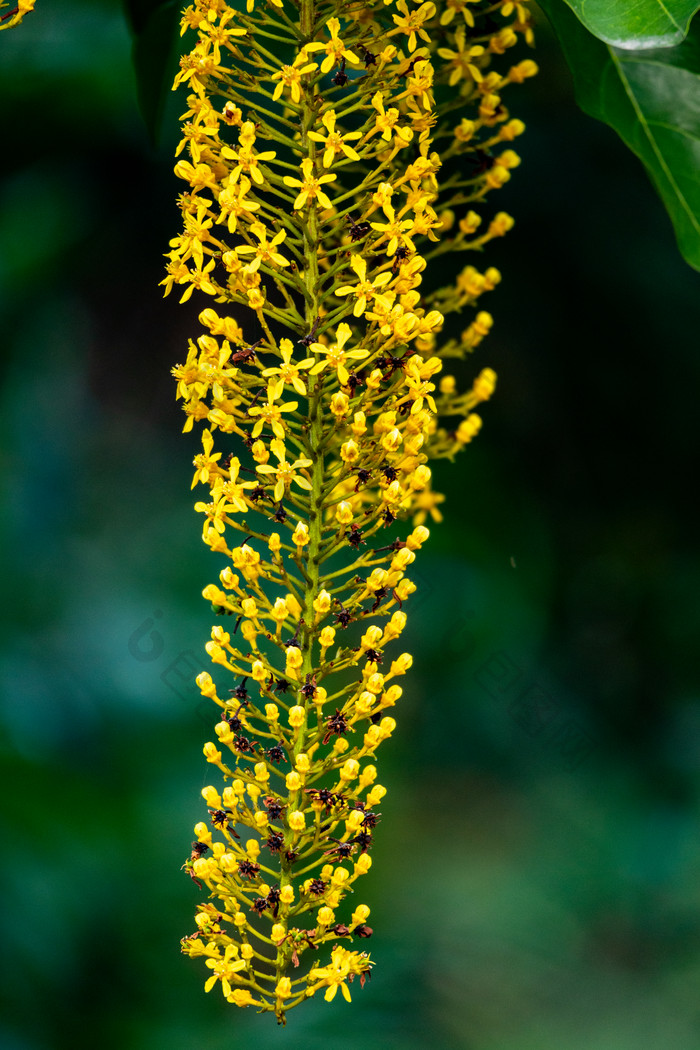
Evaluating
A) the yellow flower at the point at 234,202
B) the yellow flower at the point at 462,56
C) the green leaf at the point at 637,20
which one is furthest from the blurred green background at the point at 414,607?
the yellow flower at the point at 234,202

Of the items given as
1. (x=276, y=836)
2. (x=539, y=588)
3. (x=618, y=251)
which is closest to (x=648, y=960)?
(x=539, y=588)

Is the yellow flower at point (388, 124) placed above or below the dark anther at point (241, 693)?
above

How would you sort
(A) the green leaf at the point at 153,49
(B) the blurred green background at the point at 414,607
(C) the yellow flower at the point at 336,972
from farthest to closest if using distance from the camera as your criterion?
1. (B) the blurred green background at the point at 414,607
2. (A) the green leaf at the point at 153,49
3. (C) the yellow flower at the point at 336,972

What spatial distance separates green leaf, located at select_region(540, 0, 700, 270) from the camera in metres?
0.69

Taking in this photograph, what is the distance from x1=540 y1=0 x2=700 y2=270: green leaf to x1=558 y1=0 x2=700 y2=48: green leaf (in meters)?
0.11

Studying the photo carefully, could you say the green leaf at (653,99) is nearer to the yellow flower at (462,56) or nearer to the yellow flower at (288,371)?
the yellow flower at (462,56)

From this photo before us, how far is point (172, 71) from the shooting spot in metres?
0.87

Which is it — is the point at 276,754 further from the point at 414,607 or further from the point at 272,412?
the point at 414,607

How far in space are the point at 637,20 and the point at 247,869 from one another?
1.76 ft

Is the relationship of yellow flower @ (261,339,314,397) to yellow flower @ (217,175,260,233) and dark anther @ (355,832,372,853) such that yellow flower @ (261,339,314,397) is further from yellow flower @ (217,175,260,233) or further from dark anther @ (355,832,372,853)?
dark anther @ (355,832,372,853)

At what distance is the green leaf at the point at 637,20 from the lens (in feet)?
1.85

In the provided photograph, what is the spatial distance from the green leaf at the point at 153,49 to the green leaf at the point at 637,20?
0.38 metres

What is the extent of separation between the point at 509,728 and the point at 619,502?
43 centimetres

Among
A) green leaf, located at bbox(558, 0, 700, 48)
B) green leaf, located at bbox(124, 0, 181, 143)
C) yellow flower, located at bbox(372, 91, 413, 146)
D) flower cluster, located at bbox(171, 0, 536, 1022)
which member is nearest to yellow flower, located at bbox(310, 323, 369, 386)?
flower cluster, located at bbox(171, 0, 536, 1022)
